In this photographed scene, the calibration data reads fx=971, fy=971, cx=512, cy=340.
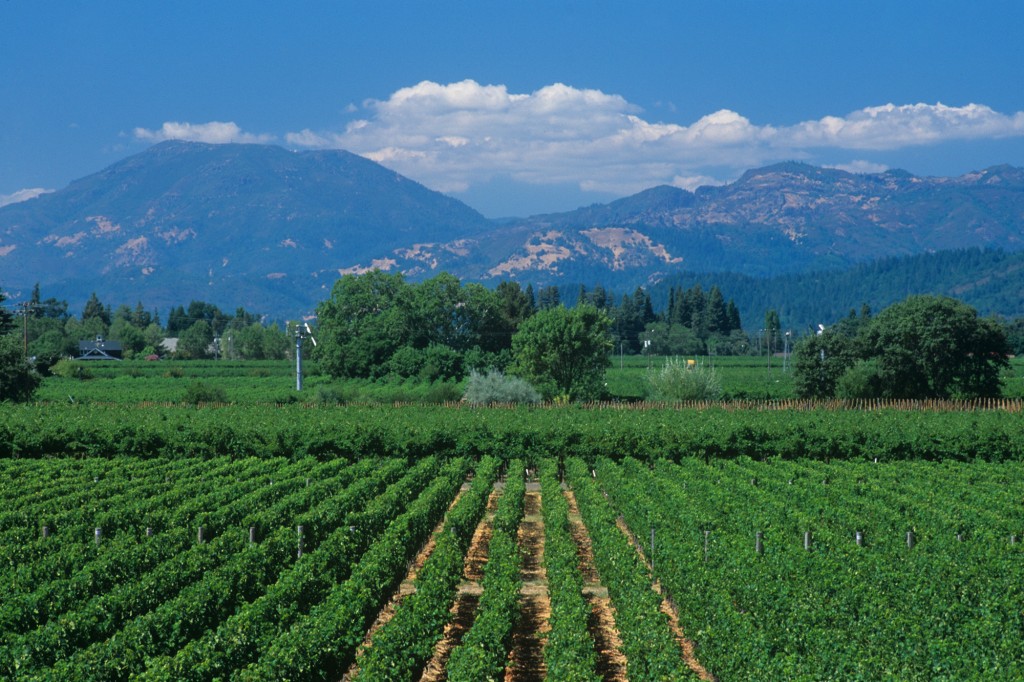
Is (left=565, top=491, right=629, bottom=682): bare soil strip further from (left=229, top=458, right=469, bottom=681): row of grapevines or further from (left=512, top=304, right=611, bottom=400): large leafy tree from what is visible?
(left=512, top=304, right=611, bottom=400): large leafy tree

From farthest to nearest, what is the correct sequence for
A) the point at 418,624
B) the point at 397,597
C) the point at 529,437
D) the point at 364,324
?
1. the point at 364,324
2. the point at 529,437
3. the point at 397,597
4. the point at 418,624

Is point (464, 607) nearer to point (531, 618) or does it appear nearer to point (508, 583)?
point (531, 618)

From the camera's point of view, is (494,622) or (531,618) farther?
(531,618)

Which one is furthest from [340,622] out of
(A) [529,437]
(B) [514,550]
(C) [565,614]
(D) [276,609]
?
(A) [529,437]

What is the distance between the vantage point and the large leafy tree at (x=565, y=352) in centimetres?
6975

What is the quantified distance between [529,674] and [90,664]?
6.20 metres

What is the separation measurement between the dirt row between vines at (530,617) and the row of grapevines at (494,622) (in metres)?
0.51

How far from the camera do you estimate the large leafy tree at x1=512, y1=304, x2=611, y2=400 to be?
69.8m

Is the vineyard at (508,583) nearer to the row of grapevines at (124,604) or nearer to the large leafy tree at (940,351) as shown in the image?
the row of grapevines at (124,604)

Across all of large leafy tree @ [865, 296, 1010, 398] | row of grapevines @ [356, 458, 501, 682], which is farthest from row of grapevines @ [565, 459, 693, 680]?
large leafy tree @ [865, 296, 1010, 398]

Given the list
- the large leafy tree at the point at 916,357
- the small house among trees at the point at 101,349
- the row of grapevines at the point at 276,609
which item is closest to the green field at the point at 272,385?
the large leafy tree at the point at 916,357

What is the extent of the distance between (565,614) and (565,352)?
56.0 m

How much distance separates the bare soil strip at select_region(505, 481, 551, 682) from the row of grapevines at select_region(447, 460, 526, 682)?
0.49m

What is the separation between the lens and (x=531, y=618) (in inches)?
690
